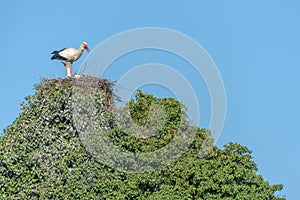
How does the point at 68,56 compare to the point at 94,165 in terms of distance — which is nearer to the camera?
the point at 94,165

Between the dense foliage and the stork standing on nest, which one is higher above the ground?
the stork standing on nest

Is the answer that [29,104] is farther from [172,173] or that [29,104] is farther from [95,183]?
[172,173]

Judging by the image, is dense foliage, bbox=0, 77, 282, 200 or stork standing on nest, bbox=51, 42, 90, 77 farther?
stork standing on nest, bbox=51, 42, 90, 77

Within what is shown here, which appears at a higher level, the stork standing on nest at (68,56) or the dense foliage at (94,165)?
the stork standing on nest at (68,56)

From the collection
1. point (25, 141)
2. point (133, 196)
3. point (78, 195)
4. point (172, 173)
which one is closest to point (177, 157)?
point (172, 173)

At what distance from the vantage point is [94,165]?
36.7 feet

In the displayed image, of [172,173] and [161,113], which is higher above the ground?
[161,113]

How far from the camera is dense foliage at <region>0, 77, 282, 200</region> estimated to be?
1107 cm

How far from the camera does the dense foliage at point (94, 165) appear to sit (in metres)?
11.1

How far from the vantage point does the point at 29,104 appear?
11492mm

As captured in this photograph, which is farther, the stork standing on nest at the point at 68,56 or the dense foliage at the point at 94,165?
the stork standing on nest at the point at 68,56

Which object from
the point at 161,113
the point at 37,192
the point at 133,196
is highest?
the point at 161,113

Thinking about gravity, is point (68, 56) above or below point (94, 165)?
above

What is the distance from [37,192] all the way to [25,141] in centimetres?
96
